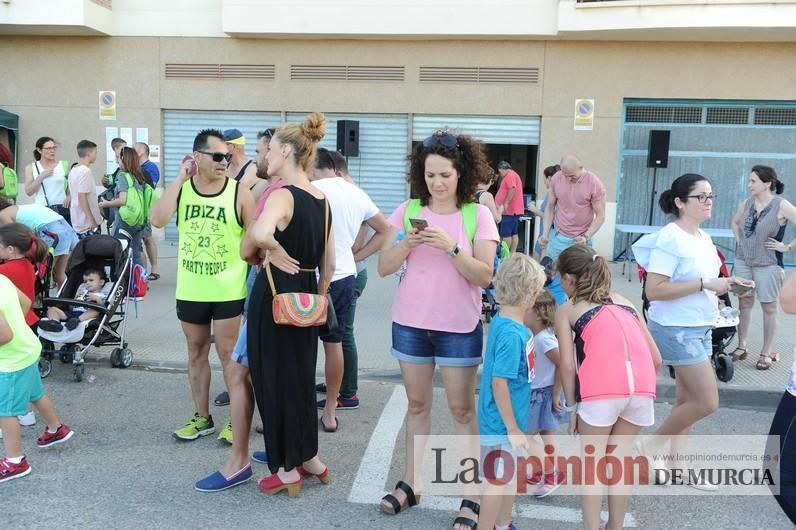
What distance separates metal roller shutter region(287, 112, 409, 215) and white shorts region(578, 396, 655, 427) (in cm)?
1043

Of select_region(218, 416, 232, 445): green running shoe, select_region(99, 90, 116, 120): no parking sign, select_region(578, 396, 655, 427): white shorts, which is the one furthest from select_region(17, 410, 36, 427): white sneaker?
select_region(99, 90, 116, 120): no parking sign

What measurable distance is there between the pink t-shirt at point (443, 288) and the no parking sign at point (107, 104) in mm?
11702

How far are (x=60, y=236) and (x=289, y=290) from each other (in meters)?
4.28

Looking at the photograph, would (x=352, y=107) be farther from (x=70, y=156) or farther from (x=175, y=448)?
(x=175, y=448)

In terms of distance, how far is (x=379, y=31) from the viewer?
12.5 meters

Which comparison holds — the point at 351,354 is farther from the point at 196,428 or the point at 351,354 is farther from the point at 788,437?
the point at 788,437

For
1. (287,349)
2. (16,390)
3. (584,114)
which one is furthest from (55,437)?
(584,114)

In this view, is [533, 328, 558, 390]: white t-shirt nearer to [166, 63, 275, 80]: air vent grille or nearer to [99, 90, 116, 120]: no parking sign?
[166, 63, 275, 80]: air vent grille

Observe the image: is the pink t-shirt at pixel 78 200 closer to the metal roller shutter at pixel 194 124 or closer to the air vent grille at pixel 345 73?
the metal roller shutter at pixel 194 124

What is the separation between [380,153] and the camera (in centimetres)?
1341

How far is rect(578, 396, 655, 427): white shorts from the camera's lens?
9.96 ft

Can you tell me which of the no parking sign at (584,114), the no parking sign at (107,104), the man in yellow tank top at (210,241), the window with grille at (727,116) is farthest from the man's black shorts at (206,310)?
the window with grille at (727,116)

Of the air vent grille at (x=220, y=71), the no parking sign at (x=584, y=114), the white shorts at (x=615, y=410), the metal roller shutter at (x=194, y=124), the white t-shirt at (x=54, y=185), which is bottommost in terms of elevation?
the white shorts at (x=615, y=410)

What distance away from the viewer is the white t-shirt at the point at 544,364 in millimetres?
3641
